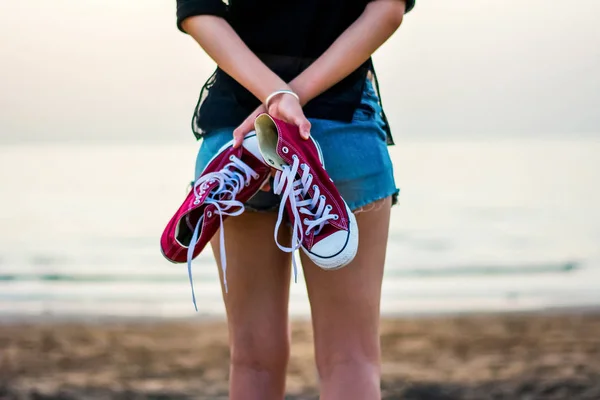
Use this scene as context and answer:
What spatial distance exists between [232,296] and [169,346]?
3.21m

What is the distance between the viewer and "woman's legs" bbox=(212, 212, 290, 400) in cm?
142

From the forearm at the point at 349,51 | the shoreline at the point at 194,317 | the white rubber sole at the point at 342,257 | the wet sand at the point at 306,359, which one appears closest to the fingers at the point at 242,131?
the forearm at the point at 349,51

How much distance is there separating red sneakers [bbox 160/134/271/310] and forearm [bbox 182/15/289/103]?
0.32 feet

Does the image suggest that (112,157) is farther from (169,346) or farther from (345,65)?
(345,65)

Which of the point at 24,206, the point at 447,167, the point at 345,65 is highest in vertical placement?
the point at 447,167

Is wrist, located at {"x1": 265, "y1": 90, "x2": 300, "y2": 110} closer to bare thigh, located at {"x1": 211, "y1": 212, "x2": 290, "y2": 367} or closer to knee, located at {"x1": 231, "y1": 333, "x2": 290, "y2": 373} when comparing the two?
bare thigh, located at {"x1": 211, "y1": 212, "x2": 290, "y2": 367}

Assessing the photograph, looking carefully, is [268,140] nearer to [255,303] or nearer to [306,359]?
[255,303]

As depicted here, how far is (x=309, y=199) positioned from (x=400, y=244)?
319 inches

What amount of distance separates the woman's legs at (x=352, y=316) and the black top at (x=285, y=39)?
22 cm

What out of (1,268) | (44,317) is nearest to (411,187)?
(1,268)

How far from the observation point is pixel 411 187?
1498cm

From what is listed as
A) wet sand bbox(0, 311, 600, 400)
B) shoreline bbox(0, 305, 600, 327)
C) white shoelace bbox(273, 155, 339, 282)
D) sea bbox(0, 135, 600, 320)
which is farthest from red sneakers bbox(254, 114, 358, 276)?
sea bbox(0, 135, 600, 320)

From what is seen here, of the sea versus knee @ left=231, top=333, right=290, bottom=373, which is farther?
the sea

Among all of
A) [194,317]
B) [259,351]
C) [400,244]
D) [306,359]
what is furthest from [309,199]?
[400,244]
